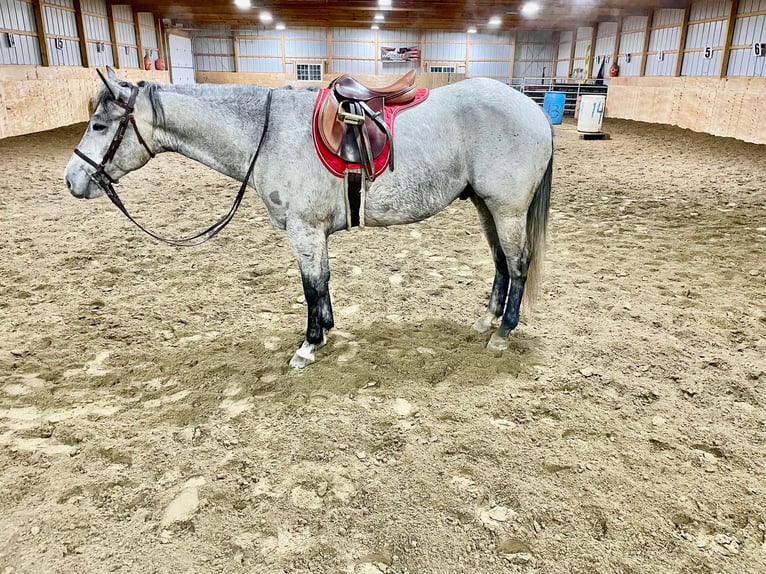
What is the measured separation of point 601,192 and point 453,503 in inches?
263

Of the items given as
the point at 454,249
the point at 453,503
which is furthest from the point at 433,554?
the point at 454,249

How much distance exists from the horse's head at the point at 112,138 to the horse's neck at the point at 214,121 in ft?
0.35

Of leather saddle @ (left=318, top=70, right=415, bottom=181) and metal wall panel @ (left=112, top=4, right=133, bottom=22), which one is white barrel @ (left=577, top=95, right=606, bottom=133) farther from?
metal wall panel @ (left=112, top=4, right=133, bottom=22)

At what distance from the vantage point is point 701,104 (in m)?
13.9

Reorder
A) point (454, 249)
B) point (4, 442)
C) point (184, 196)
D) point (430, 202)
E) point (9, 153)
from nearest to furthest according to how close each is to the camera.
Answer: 1. point (4, 442)
2. point (430, 202)
3. point (454, 249)
4. point (184, 196)
5. point (9, 153)

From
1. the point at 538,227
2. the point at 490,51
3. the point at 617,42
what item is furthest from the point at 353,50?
the point at 538,227

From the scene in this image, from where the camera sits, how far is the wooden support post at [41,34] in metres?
14.9

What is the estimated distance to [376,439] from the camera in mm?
2467

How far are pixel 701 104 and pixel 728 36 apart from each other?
3.39 m

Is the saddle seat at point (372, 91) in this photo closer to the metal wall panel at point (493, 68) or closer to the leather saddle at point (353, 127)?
the leather saddle at point (353, 127)

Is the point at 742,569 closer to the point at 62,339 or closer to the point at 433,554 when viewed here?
the point at 433,554

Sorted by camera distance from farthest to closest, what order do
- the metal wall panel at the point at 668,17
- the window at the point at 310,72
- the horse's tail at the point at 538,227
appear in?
the window at the point at 310,72 < the metal wall panel at the point at 668,17 < the horse's tail at the point at 538,227

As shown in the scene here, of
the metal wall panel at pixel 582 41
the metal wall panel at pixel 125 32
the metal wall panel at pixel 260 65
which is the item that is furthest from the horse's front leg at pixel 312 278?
the metal wall panel at pixel 260 65

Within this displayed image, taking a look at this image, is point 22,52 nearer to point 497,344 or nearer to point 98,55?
point 98,55
